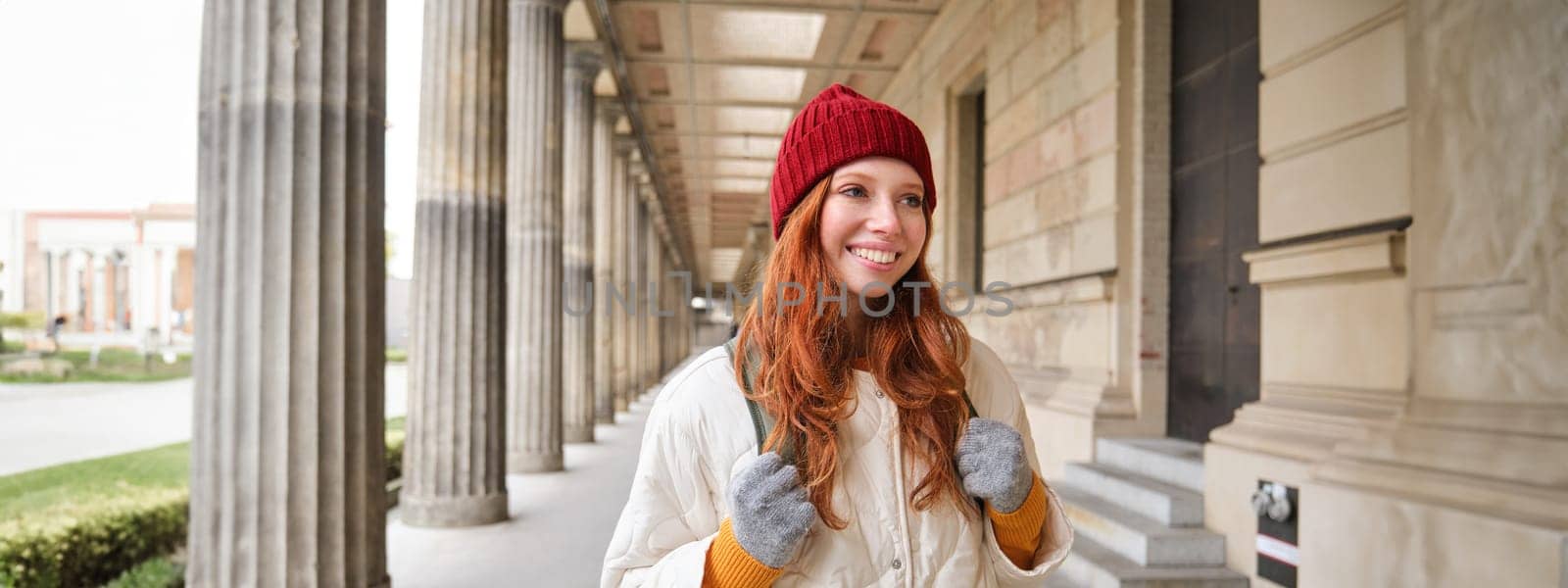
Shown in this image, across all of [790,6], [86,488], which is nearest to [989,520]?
[86,488]

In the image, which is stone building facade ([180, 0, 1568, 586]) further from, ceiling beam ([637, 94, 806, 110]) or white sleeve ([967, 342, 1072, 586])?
ceiling beam ([637, 94, 806, 110])

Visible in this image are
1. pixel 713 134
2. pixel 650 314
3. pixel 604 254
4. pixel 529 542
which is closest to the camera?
pixel 529 542

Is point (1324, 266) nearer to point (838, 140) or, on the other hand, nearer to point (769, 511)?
point (838, 140)

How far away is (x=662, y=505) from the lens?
1391 mm

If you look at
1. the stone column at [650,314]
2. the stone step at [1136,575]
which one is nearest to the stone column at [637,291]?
the stone column at [650,314]

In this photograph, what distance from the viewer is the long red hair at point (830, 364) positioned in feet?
4.42

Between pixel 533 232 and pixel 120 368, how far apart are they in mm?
4762

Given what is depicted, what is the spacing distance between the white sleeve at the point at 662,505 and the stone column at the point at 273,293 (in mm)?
2849

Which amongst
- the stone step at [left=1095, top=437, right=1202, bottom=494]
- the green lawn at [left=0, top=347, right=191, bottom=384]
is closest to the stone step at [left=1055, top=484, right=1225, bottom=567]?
the stone step at [left=1095, top=437, right=1202, bottom=494]

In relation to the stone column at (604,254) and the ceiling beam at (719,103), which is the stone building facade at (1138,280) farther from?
the ceiling beam at (719,103)

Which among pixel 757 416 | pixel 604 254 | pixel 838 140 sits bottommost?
pixel 757 416

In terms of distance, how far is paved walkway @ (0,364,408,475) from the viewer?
6555 mm

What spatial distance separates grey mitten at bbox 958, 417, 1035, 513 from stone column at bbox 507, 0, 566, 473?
788 centimetres

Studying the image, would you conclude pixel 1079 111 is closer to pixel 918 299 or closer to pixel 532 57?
pixel 532 57
